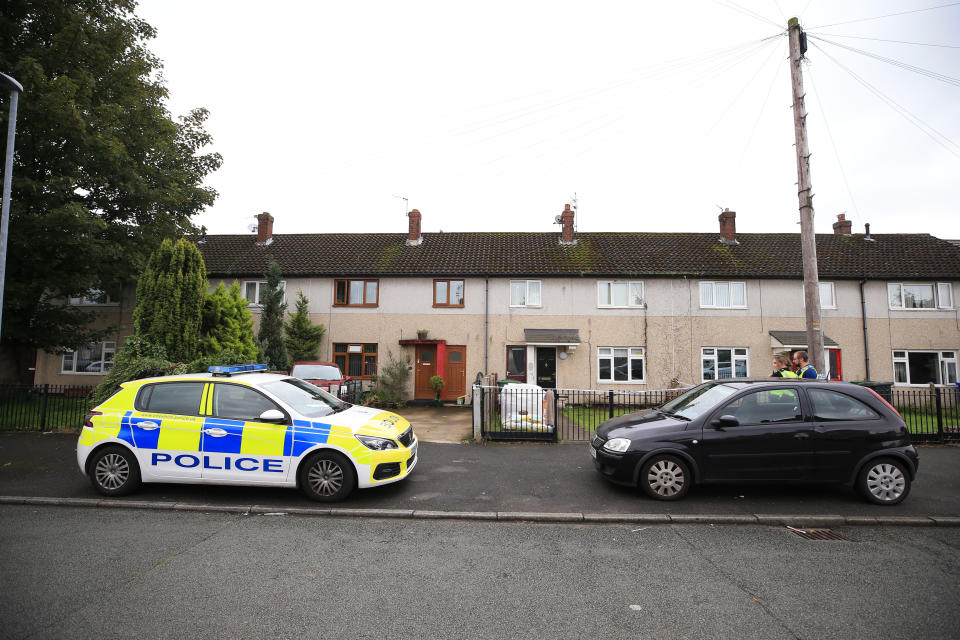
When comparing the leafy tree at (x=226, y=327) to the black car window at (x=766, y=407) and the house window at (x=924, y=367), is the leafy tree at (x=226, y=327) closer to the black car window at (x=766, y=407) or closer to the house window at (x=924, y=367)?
the black car window at (x=766, y=407)

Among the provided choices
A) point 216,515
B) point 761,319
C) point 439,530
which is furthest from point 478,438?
point 761,319

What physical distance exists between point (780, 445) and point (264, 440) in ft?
22.7

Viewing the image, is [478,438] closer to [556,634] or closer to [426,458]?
[426,458]

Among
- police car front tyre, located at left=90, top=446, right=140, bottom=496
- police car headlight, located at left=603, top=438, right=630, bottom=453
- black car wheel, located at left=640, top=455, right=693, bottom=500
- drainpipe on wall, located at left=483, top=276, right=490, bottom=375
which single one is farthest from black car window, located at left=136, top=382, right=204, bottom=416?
drainpipe on wall, located at left=483, top=276, right=490, bottom=375

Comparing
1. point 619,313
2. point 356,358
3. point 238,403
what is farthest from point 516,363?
point 238,403

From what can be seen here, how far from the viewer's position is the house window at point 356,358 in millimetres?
18938

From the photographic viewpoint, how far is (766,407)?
627 cm

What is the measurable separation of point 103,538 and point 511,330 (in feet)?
48.8

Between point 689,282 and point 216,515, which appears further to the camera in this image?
point 689,282

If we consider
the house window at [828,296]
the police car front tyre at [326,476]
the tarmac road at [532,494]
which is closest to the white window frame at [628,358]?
the house window at [828,296]

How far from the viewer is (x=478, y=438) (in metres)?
10.2

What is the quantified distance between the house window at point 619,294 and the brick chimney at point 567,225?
326 cm

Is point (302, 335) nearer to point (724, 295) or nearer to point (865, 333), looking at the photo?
point (724, 295)

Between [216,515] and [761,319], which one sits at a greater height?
[761,319]
